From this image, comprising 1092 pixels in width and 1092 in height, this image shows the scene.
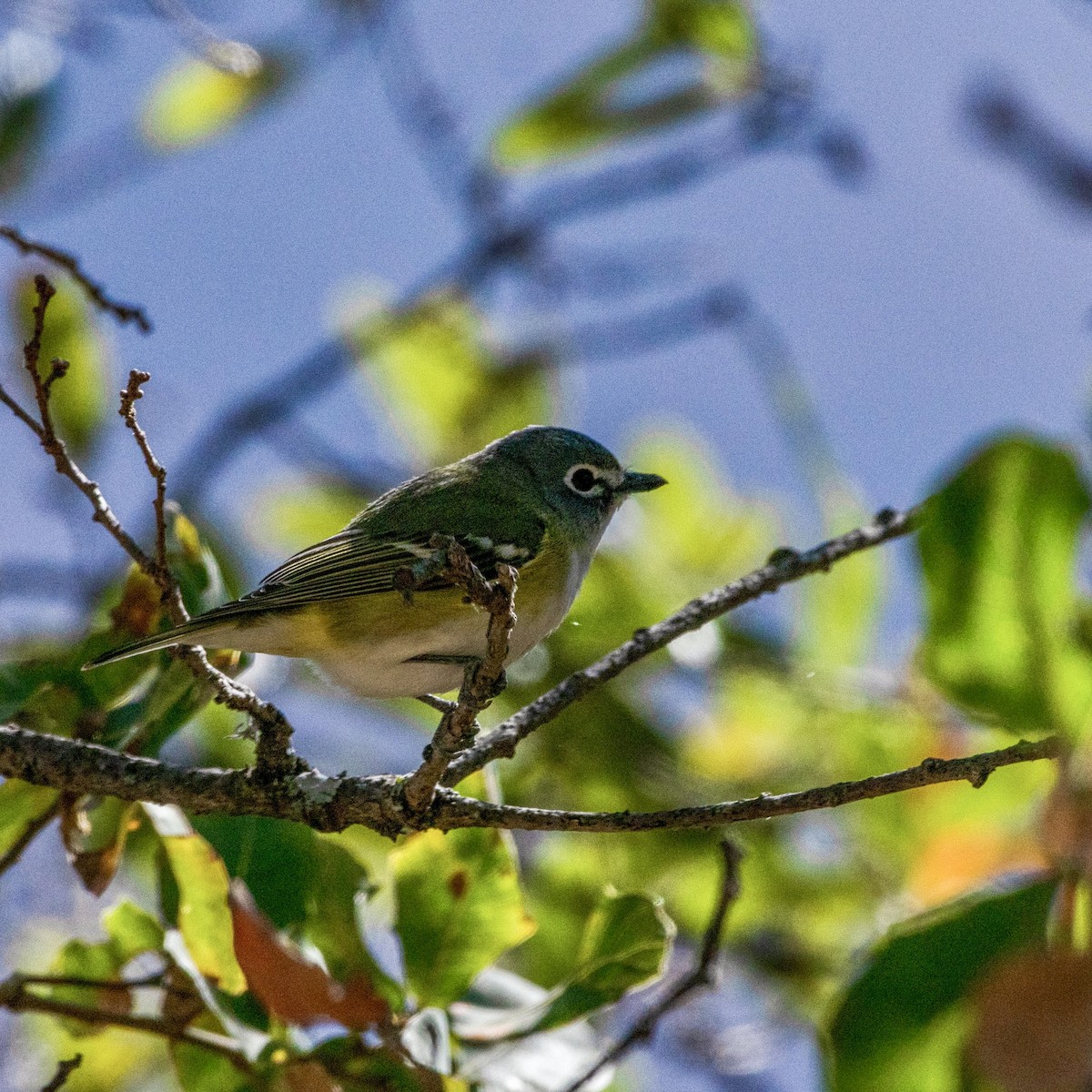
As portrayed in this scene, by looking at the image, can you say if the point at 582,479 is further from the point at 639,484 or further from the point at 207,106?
the point at 207,106

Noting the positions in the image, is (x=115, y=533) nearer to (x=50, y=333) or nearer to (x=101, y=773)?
(x=101, y=773)

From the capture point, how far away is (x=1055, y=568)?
1321mm

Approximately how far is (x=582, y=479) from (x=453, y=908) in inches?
60.0

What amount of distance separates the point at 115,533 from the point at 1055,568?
1185mm

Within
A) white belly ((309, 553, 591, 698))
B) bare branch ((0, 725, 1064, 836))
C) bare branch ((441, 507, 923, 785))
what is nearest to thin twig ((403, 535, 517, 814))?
bare branch ((0, 725, 1064, 836))

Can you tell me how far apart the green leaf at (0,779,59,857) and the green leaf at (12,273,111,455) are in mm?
1774

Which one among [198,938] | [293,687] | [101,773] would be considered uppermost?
[293,687]

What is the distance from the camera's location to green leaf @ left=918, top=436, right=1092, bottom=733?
51.6 inches

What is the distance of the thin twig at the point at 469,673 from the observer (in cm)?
162

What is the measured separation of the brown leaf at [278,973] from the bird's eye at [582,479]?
5.60ft

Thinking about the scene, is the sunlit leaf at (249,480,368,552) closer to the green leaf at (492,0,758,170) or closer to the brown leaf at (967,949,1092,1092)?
the green leaf at (492,0,758,170)

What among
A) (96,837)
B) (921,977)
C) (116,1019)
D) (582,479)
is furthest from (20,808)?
(582,479)

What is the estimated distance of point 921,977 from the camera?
135 centimetres

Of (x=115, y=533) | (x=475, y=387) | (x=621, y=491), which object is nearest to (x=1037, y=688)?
(x=115, y=533)
